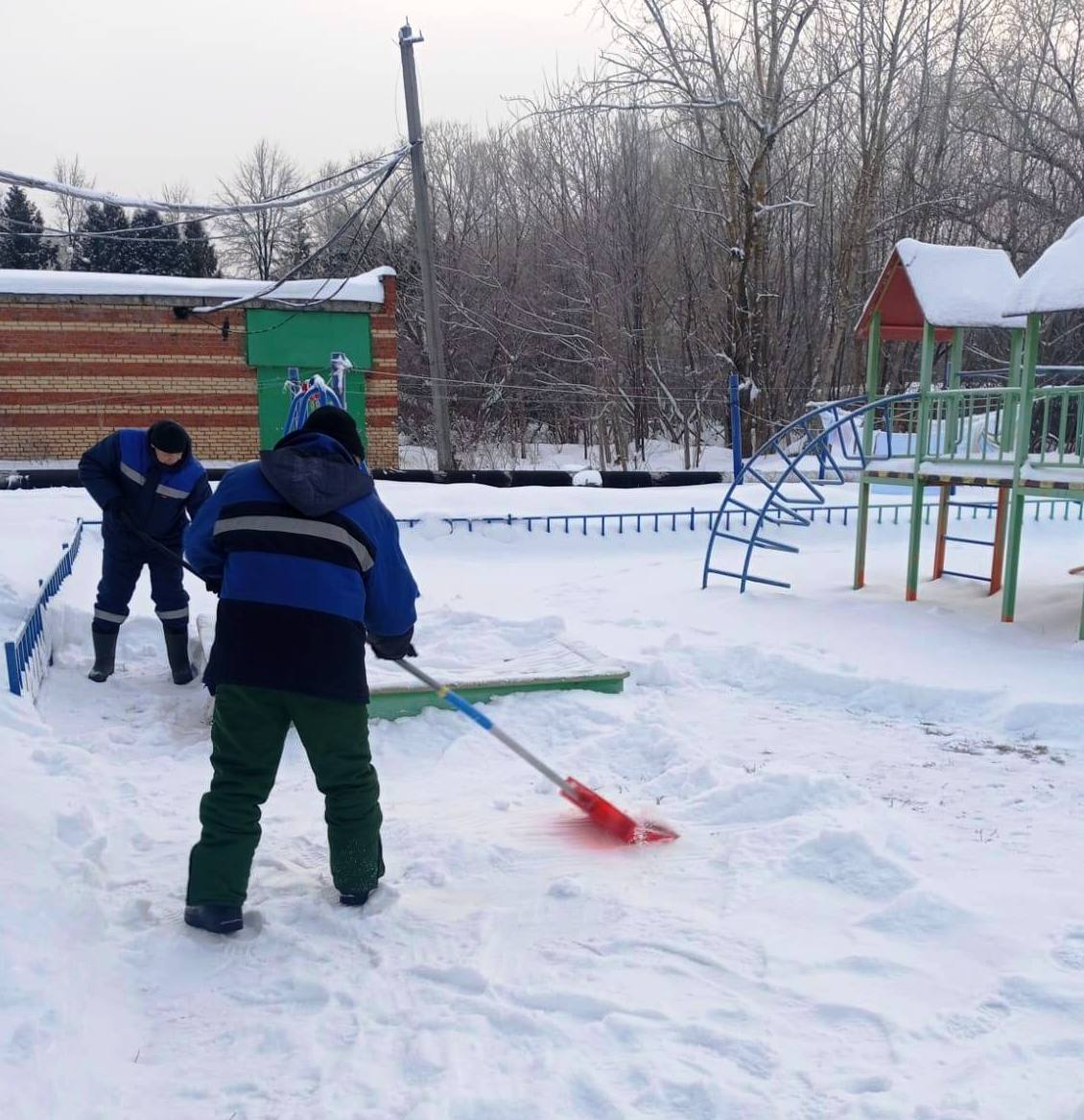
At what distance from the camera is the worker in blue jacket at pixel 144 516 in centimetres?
530

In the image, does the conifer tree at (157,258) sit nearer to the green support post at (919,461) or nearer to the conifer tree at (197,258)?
the conifer tree at (197,258)

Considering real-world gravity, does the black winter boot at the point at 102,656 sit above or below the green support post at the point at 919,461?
below

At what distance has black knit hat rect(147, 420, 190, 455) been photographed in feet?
17.2

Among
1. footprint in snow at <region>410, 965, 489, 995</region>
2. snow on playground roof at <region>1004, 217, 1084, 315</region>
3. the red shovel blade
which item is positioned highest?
snow on playground roof at <region>1004, 217, 1084, 315</region>

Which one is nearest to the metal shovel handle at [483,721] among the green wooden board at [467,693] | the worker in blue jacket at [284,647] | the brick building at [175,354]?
the worker in blue jacket at [284,647]

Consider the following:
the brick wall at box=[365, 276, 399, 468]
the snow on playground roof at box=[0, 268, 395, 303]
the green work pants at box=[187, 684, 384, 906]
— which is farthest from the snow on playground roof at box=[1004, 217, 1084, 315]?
the brick wall at box=[365, 276, 399, 468]

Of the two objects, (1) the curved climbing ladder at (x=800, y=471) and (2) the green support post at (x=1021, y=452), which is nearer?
(2) the green support post at (x=1021, y=452)

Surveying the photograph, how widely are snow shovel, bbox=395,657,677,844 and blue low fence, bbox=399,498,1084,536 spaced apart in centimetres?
730

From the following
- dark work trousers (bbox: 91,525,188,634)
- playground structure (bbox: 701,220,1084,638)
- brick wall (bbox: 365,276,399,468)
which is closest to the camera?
dark work trousers (bbox: 91,525,188,634)

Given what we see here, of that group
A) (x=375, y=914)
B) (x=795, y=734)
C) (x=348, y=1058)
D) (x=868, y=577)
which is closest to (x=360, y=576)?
(x=375, y=914)

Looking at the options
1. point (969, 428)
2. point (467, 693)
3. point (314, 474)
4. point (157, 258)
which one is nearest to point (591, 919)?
point (314, 474)

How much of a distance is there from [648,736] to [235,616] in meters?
2.36

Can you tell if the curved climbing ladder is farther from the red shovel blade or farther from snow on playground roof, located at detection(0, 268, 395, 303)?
snow on playground roof, located at detection(0, 268, 395, 303)

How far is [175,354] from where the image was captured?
17.8m
